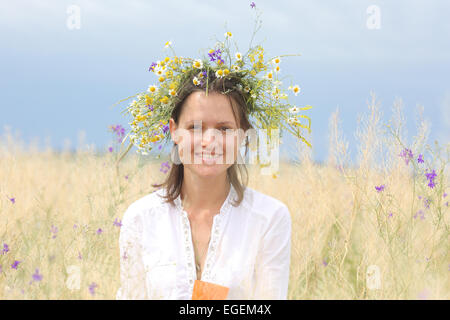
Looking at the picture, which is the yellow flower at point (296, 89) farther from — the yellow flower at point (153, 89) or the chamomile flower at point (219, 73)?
the yellow flower at point (153, 89)

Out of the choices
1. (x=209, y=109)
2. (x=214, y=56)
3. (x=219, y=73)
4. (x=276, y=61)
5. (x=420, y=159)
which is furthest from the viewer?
(x=420, y=159)

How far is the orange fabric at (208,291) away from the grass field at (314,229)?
1.18 ft

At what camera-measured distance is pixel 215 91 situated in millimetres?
2184

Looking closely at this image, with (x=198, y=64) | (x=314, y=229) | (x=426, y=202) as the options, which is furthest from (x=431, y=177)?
(x=198, y=64)

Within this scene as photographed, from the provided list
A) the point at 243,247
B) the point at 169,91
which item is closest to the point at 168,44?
the point at 169,91

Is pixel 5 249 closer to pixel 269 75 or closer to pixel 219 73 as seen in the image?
pixel 219 73

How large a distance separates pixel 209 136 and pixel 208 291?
27.3 inches

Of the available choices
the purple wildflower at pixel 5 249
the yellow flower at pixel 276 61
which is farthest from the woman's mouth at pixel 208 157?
the purple wildflower at pixel 5 249

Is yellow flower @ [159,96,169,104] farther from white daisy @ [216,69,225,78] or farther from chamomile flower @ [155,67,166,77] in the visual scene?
white daisy @ [216,69,225,78]

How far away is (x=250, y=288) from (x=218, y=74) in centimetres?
103

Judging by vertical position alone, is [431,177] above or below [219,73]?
below

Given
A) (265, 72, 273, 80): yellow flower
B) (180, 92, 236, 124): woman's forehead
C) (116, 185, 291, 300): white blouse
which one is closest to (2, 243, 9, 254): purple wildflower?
(116, 185, 291, 300): white blouse

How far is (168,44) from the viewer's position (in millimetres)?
2523

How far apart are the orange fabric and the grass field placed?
0.36m
